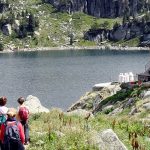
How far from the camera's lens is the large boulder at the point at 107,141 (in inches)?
707

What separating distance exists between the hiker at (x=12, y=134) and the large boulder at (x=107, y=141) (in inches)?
144

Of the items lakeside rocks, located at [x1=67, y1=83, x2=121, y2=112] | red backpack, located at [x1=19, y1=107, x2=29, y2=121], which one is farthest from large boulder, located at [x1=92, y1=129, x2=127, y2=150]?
lakeside rocks, located at [x1=67, y1=83, x2=121, y2=112]

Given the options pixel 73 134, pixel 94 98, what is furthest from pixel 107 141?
pixel 94 98

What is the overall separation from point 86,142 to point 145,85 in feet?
100

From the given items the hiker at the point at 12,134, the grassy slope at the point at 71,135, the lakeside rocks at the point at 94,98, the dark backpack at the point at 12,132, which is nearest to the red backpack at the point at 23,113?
the grassy slope at the point at 71,135

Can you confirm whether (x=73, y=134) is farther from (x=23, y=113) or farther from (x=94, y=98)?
(x=94, y=98)

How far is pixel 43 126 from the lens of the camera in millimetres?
21922

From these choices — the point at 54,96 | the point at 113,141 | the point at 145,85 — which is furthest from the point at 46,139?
the point at 54,96

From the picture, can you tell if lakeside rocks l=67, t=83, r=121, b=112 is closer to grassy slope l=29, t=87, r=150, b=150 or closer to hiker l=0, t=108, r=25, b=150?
grassy slope l=29, t=87, r=150, b=150

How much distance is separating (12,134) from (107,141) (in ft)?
14.7

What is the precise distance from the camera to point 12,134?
15383mm

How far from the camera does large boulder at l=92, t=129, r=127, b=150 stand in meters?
18.0

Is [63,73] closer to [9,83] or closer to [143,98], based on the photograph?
[9,83]

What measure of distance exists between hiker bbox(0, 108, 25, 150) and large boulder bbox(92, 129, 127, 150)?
367 centimetres
